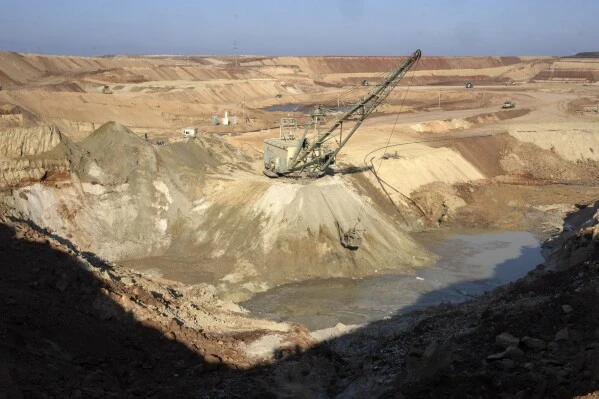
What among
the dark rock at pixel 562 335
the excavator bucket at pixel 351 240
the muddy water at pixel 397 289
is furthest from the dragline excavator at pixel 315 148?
the dark rock at pixel 562 335

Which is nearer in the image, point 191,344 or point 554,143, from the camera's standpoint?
point 191,344

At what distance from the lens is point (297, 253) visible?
1153 inches

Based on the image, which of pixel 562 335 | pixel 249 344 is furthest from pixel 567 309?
pixel 249 344

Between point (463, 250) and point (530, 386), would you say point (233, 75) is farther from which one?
point (530, 386)

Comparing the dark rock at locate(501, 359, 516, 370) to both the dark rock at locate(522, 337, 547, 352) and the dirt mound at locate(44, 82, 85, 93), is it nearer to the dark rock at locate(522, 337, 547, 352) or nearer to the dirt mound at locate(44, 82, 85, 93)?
the dark rock at locate(522, 337, 547, 352)

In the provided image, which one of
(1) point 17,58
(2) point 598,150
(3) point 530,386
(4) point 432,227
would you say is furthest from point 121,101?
(3) point 530,386

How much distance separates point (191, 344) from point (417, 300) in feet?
40.8

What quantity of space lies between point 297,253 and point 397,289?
16.6ft

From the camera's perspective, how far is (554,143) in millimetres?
53344

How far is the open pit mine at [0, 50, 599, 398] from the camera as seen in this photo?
14031mm

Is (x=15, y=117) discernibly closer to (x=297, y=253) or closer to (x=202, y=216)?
(x=202, y=216)

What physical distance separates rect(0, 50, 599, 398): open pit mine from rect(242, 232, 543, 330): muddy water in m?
0.13

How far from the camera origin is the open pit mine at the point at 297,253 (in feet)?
46.0

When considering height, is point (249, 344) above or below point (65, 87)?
below
